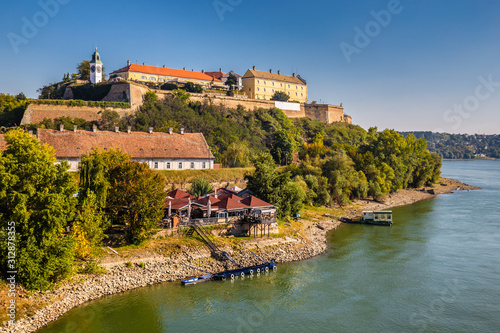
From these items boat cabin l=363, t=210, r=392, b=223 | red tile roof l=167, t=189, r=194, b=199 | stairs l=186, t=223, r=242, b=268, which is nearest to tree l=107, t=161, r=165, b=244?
stairs l=186, t=223, r=242, b=268

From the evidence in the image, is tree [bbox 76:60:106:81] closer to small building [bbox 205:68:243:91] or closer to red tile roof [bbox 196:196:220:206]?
small building [bbox 205:68:243:91]

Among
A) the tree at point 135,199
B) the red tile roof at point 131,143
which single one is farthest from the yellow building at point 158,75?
the tree at point 135,199

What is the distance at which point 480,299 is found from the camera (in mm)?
22734

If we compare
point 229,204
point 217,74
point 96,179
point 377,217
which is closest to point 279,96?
point 217,74

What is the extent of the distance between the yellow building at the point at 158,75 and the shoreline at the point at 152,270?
4452 centimetres

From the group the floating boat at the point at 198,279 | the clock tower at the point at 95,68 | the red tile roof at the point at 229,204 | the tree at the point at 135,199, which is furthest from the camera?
the clock tower at the point at 95,68

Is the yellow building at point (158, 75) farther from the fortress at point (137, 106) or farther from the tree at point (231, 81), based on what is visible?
the fortress at point (137, 106)

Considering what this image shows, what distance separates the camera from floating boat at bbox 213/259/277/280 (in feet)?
82.3

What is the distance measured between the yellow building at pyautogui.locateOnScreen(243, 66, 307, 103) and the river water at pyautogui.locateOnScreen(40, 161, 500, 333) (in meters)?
54.3

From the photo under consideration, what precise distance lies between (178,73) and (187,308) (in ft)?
194

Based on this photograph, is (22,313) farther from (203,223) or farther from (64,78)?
(64,78)

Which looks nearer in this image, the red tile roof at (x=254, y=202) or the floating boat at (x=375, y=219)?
the red tile roof at (x=254, y=202)

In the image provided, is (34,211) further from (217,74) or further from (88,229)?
(217,74)

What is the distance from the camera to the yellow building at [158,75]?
67.7m
